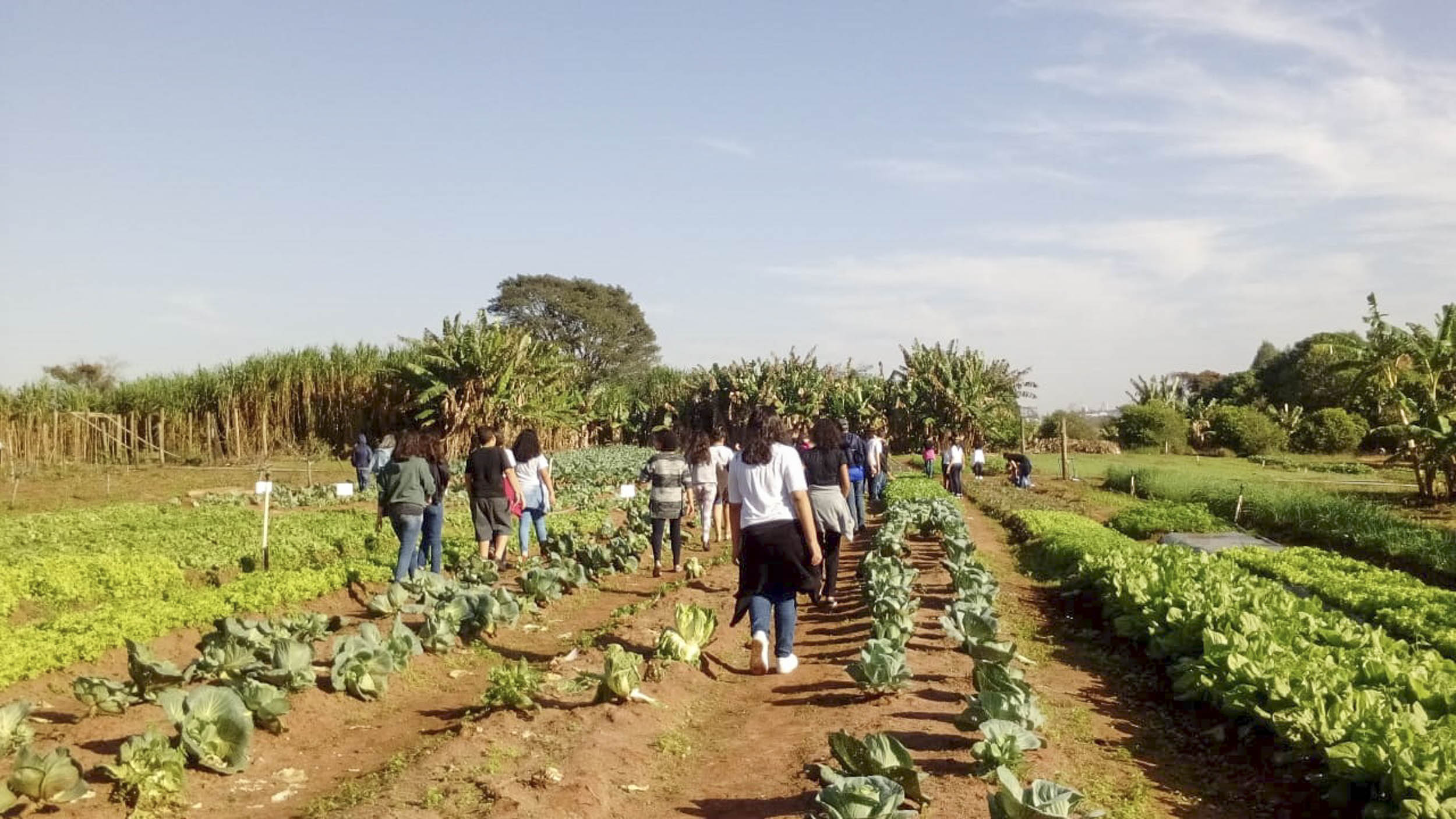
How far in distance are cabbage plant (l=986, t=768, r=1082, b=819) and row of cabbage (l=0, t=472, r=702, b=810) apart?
286 cm

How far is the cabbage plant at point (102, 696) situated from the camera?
6.36m

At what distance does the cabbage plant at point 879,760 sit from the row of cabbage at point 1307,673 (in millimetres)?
1995

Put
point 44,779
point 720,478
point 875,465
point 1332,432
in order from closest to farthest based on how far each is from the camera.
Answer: point 44,779 → point 720,478 → point 875,465 → point 1332,432

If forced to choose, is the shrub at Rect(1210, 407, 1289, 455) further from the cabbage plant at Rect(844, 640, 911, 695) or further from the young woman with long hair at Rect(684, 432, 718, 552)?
the cabbage plant at Rect(844, 640, 911, 695)

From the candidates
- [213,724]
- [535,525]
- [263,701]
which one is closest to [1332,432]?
[535,525]

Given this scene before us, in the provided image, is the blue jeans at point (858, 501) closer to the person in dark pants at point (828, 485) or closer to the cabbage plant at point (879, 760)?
the person in dark pants at point (828, 485)

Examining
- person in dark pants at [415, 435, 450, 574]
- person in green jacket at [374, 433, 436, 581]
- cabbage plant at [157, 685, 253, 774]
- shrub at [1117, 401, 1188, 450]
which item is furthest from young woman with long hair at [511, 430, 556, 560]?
shrub at [1117, 401, 1188, 450]

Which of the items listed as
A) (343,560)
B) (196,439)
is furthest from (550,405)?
(343,560)

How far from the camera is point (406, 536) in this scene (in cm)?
1074

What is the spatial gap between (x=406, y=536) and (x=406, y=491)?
481 millimetres

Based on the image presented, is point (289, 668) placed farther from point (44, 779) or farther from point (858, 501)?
point (858, 501)

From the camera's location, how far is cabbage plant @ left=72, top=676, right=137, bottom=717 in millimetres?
6355

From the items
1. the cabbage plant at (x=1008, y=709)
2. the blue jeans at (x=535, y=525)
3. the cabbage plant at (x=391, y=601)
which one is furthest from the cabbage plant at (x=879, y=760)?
the blue jeans at (x=535, y=525)

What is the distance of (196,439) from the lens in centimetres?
3403
